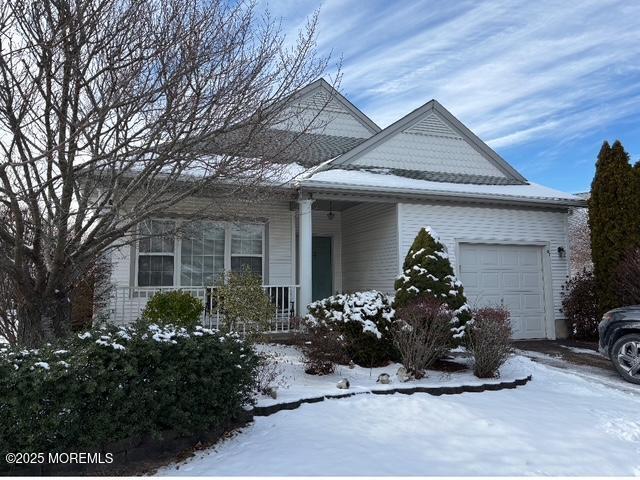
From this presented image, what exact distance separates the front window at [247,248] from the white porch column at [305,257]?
152 cm

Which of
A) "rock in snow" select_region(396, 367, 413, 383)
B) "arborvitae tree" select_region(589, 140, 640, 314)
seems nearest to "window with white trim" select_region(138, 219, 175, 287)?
"rock in snow" select_region(396, 367, 413, 383)

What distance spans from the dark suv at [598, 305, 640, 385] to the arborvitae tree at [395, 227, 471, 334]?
212 centimetres

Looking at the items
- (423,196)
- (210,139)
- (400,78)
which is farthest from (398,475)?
(400,78)

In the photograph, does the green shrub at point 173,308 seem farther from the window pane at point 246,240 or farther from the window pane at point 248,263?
the window pane at point 246,240

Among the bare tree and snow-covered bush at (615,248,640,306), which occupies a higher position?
the bare tree

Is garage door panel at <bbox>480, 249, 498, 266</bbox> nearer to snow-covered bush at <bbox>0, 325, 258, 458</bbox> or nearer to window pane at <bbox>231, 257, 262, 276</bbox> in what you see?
window pane at <bbox>231, 257, 262, 276</bbox>

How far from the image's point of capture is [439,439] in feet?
14.0

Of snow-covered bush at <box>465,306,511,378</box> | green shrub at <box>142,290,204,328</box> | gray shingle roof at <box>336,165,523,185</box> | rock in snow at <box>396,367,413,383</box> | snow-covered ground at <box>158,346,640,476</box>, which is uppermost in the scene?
gray shingle roof at <box>336,165,523,185</box>

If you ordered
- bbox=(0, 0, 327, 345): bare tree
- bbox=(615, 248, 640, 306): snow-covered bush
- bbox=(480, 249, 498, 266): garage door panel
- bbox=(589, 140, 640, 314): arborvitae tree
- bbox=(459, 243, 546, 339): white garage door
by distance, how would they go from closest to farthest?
bbox=(0, 0, 327, 345): bare tree
bbox=(615, 248, 640, 306): snow-covered bush
bbox=(589, 140, 640, 314): arborvitae tree
bbox=(459, 243, 546, 339): white garage door
bbox=(480, 249, 498, 266): garage door panel

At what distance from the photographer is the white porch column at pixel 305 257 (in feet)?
31.2

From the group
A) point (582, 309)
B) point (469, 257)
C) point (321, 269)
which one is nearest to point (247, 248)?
point (321, 269)

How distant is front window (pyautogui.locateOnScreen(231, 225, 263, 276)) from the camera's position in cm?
1066

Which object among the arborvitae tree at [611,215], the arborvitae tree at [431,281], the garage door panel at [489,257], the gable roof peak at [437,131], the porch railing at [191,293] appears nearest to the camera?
the arborvitae tree at [431,281]

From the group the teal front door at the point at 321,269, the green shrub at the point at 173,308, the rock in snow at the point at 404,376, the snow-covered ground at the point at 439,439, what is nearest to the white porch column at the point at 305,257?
the green shrub at the point at 173,308
